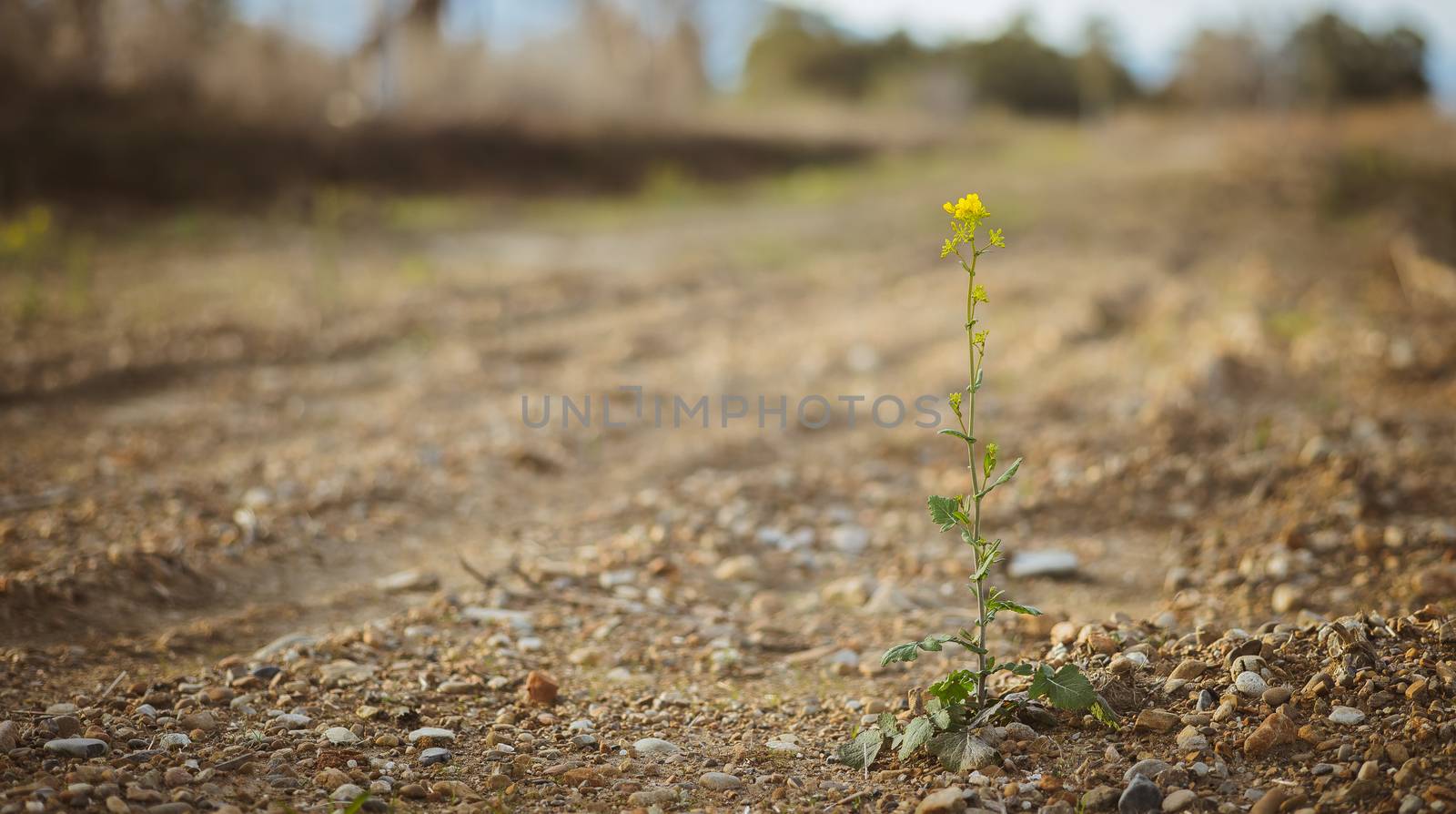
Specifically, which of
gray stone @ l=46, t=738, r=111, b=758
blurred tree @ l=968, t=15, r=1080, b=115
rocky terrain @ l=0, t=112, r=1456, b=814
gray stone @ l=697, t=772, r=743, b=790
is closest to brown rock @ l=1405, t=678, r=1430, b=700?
rocky terrain @ l=0, t=112, r=1456, b=814

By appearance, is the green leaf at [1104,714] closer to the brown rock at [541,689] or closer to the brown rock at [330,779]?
the brown rock at [541,689]

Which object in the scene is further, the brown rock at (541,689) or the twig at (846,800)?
the brown rock at (541,689)

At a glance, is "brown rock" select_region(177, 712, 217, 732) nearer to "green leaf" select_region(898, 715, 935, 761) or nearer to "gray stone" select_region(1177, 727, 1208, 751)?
"green leaf" select_region(898, 715, 935, 761)

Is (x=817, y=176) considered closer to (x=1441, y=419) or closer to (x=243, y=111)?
(x=243, y=111)

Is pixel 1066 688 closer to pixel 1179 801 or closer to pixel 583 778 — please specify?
pixel 1179 801

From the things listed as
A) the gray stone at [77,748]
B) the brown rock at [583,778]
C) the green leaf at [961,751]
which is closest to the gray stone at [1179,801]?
the green leaf at [961,751]

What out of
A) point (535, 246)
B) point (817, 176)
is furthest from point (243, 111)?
point (817, 176)
